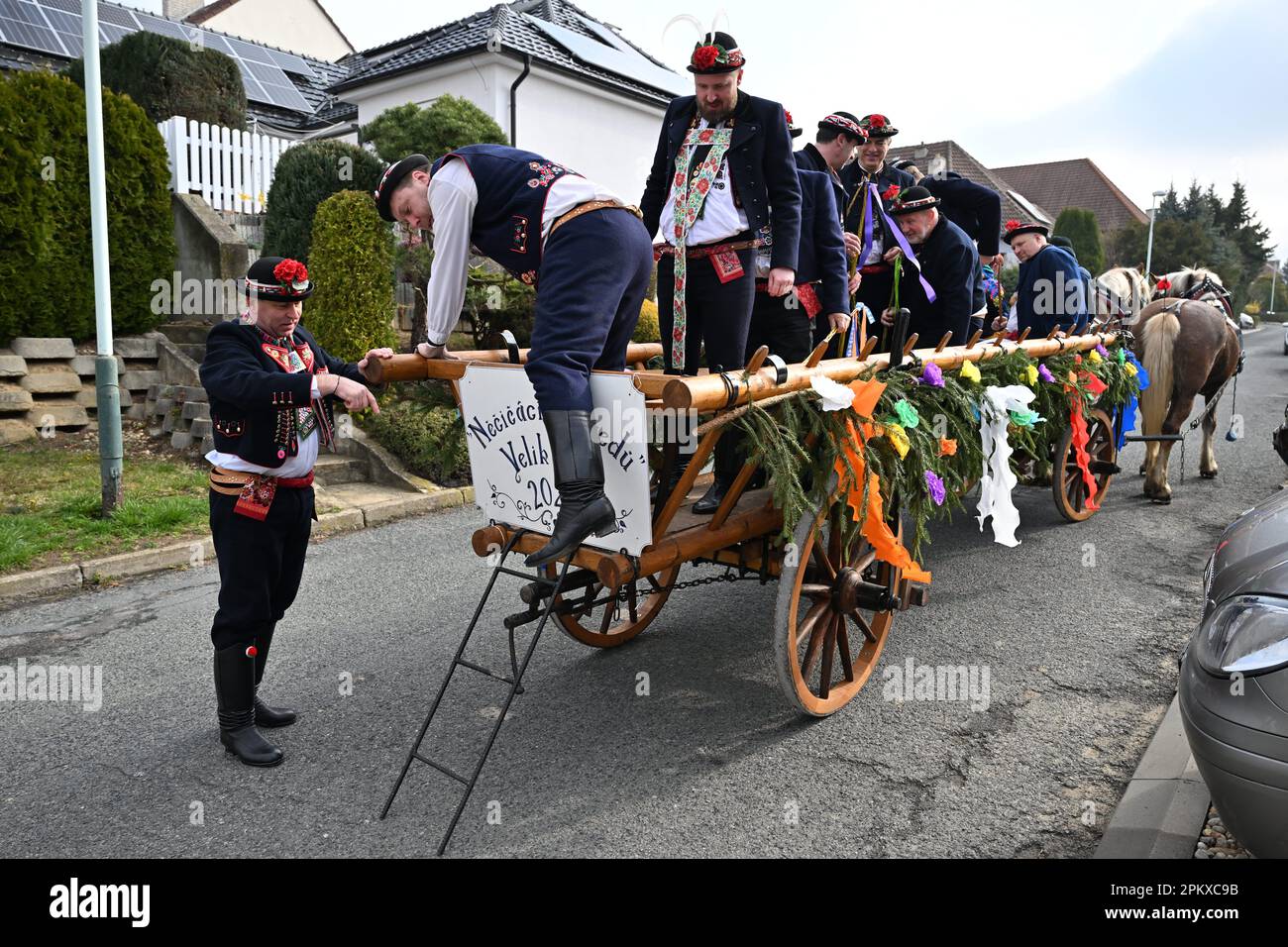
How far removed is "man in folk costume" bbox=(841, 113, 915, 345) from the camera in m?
5.91

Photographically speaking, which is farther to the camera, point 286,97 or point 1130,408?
point 286,97

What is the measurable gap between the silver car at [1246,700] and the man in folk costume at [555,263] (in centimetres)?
162

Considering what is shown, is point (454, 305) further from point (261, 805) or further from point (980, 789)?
point (980, 789)

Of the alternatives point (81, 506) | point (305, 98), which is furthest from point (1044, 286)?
point (305, 98)

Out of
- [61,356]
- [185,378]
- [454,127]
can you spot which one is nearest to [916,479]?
[185,378]

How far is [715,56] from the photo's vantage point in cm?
378

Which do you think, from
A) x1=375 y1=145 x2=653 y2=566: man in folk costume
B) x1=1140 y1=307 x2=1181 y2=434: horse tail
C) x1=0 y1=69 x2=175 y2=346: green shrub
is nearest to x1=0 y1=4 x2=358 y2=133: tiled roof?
x1=0 y1=69 x2=175 y2=346: green shrub

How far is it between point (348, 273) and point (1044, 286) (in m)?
5.73

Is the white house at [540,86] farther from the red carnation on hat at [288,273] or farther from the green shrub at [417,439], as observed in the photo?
the red carnation on hat at [288,273]

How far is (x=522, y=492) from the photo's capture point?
3.20m

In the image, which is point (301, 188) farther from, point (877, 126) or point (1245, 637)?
point (1245, 637)

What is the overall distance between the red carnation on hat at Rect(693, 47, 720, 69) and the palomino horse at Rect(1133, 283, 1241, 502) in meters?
5.06

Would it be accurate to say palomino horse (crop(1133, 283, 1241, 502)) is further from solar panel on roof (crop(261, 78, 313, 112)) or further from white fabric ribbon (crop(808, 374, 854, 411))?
solar panel on roof (crop(261, 78, 313, 112))

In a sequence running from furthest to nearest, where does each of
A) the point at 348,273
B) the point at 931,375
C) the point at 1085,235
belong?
the point at 1085,235 → the point at 348,273 → the point at 931,375
